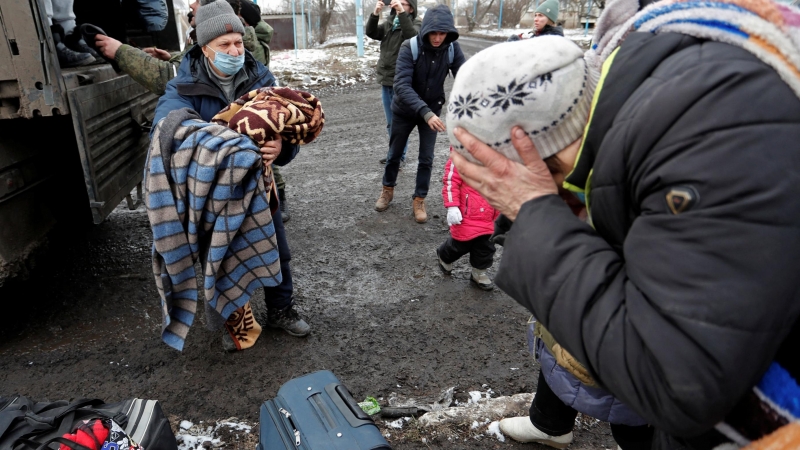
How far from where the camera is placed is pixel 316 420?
73.7 inches

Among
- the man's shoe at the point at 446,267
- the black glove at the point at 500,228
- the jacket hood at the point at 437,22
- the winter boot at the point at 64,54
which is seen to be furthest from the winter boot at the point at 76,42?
the black glove at the point at 500,228

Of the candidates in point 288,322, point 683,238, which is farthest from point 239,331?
point 683,238

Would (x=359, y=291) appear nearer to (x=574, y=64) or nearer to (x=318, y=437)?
(x=318, y=437)

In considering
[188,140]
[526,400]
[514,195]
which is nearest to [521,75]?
[514,195]

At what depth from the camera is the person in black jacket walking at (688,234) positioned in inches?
29.5

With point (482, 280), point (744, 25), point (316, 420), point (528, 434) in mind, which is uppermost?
point (744, 25)

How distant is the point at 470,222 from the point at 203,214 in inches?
74.6

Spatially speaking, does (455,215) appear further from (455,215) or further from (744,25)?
(744,25)

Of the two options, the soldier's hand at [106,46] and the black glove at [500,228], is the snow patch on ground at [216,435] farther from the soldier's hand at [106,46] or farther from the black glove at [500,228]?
the soldier's hand at [106,46]

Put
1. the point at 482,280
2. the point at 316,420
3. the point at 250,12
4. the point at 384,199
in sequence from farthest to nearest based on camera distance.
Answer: the point at 250,12
the point at 384,199
the point at 482,280
the point at 316,420

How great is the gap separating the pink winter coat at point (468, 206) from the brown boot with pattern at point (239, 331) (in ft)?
5.20

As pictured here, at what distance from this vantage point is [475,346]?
3088mm

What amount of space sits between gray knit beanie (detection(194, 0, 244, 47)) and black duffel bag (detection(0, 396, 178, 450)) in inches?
79.0

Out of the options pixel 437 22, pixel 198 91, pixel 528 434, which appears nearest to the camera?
pixel 528 434
